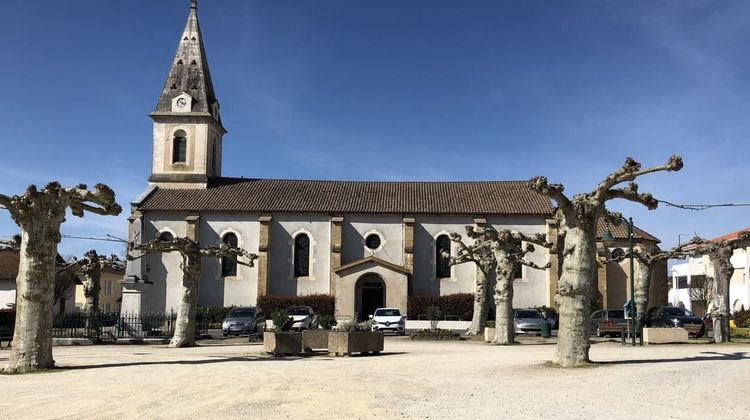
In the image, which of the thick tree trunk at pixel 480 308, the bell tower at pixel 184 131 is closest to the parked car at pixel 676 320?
the thick tree trunk at pixel 480 308

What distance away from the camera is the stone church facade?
4334cm

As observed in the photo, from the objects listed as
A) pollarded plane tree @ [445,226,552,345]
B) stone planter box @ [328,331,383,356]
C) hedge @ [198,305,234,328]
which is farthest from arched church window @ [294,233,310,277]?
stone planter box @ [328,331,383,356]

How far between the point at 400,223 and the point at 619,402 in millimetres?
34770

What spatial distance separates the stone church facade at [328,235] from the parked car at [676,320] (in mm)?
13800

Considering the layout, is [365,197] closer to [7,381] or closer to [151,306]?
[151,306]

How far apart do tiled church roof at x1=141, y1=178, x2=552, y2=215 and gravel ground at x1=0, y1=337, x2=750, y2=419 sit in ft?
89.2

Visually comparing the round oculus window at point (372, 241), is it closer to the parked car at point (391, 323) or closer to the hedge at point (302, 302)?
the hedge at point (302, 302)

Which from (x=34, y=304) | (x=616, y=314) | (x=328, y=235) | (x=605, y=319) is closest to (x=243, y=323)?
(x=328, y=235)

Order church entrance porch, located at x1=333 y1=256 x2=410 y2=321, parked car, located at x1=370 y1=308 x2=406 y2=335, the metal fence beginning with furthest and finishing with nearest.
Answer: church entrance porch, located at x1=333 y1=256 x2=410 y2=321, parked car, located at x1=370 y1=308 x2=406 y2=335, the metal fence

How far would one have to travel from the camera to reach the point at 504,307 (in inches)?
995

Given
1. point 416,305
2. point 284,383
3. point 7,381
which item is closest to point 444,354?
point 284,383

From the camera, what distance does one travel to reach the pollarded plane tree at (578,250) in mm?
15211

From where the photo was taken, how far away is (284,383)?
13.0 meters

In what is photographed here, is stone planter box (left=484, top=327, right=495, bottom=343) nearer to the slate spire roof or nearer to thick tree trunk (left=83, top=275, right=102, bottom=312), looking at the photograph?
thick tree trunk (left=83, top=275, right=102, bottom=312)
